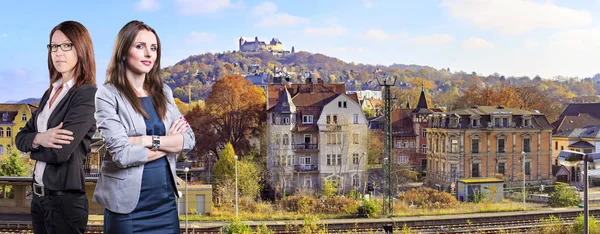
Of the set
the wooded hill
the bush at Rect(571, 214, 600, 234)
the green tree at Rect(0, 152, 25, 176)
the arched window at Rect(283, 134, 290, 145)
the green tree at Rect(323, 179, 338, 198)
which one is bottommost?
the green tree at Rect(323, 179, 338, 198)

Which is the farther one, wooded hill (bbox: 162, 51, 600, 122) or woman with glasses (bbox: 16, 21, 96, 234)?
wooded hill (bbox: 162, 51, 600, 122)

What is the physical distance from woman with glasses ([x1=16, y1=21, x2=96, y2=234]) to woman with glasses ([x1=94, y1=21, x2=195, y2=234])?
1.76 feet

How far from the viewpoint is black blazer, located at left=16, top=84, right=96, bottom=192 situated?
3.87 metres

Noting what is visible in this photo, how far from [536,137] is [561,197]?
7959mm

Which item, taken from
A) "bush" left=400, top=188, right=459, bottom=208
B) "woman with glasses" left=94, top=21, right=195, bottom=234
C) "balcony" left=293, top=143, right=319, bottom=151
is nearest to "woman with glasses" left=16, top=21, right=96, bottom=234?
"woman with glasses" left=94, top=21, right=195, bottom=234

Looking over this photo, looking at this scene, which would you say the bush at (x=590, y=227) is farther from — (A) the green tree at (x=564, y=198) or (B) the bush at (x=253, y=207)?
(B) the bush at (x=253, y=207)

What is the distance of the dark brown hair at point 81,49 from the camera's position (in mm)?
4086

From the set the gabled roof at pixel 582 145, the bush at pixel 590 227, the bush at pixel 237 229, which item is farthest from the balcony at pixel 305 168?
the gabled roof at pixel 582 145

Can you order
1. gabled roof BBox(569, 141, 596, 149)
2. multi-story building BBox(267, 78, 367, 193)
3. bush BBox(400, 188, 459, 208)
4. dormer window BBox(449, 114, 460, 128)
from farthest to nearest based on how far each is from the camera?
gabled roof BBox(569, 141, 596, 149)
dormer window BBox(449, 114, 460, 128)
multi-story building BBox(267, 78, 367, 193)
bush BBox(400, 188, 459, 208)

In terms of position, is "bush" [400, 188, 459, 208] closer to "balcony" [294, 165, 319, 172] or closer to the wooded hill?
"balcony" [294, 165, 319, 172]

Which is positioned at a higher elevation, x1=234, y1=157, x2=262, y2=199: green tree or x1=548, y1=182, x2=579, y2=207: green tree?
x1=234, y1=157, x2=262, y2=199: green tree

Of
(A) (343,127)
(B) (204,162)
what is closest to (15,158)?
(B) (204,162)

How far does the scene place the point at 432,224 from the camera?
2195cm

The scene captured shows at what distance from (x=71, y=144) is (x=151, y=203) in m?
0.79
